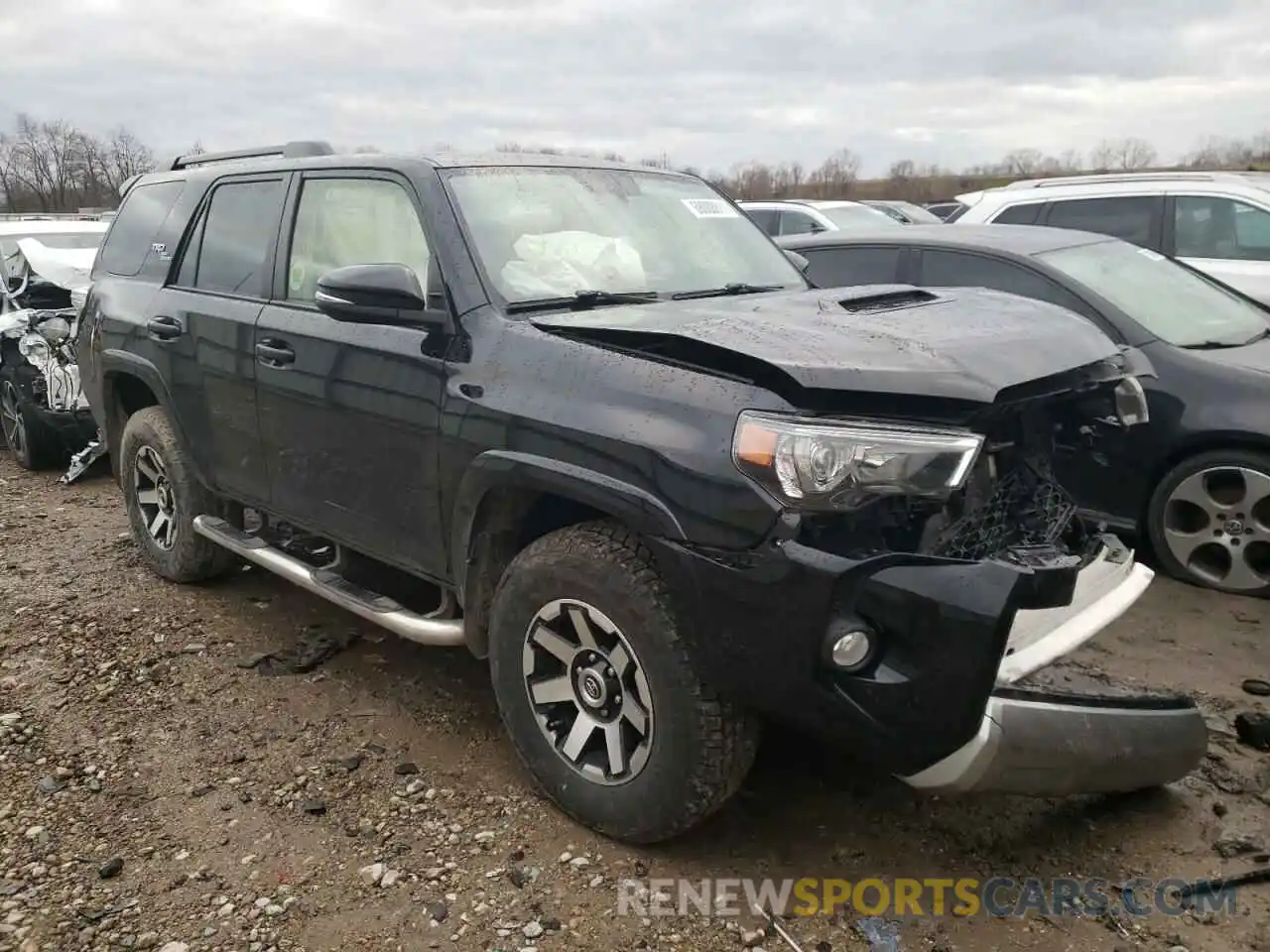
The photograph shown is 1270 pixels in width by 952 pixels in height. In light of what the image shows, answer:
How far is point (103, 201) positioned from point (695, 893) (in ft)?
150

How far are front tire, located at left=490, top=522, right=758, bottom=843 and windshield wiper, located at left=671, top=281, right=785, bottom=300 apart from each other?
1.05 metres

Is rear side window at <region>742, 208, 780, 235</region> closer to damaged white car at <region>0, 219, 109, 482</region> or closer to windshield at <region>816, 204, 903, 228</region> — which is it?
windshield at <region>816, 204, 903, 228</region>

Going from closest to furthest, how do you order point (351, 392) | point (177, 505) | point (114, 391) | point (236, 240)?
point (351, 392), point (236, 240), point (177, 505), point (114, 391)

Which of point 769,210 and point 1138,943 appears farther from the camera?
point 769,210

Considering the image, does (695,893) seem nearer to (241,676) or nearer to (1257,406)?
(241,676)

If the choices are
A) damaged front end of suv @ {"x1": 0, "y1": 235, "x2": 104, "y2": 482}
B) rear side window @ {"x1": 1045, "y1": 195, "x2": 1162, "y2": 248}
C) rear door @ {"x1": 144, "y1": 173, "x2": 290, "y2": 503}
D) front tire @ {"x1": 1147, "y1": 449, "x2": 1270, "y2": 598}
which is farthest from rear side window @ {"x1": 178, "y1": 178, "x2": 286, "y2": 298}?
rear side window @ {"x1": 1045, "y1": 195, "x2": 1162, "y2": 248}

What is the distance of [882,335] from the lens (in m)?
2.59

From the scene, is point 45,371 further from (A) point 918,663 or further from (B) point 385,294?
(A) point 918,663

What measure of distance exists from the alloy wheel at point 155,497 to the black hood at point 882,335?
2748mm

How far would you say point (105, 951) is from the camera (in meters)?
2.52

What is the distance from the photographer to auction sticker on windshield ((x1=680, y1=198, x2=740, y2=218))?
401cm

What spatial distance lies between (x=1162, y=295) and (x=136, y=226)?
520 cm

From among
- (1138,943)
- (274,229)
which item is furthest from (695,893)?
(274,229)

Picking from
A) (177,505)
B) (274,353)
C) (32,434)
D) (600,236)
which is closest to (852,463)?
(600,236)
